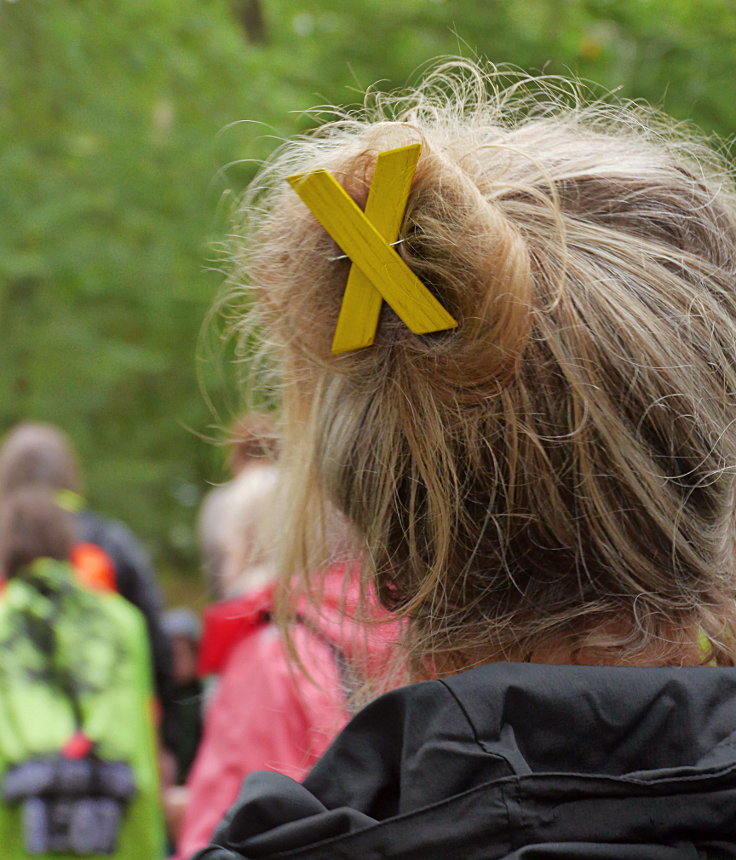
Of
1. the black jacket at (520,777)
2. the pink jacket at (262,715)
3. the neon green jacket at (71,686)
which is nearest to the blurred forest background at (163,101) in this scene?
the neon green jacket at (71,686)

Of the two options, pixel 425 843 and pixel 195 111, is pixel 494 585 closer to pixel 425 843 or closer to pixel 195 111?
pixel 425 843

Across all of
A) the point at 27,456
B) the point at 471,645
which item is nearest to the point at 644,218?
the point at 471,645

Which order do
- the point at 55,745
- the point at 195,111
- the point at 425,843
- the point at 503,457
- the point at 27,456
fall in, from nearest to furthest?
the point at 425,843
the point at 503,457
the point at 55,745
the point at 27,456
the point at 195,111

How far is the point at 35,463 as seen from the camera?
11.0 ft

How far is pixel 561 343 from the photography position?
32.7 inches

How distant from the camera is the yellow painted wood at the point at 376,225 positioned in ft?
2.78

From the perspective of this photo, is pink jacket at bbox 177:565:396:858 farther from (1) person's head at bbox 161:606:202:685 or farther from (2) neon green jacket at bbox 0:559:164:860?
(1) person's head at bbox 161:606:202:685

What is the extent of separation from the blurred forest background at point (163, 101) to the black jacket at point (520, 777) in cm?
347

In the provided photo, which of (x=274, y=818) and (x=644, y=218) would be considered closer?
(x=274, y=818)

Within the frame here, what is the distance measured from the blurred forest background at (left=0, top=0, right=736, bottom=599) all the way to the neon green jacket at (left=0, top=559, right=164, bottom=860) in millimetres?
1458

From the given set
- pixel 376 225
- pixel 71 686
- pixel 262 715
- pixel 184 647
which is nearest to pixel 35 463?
pixel 71 686

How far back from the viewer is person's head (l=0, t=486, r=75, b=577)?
9.86 feet

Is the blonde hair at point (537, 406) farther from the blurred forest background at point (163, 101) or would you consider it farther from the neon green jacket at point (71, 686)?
the blurred forest background at point (163, 101)

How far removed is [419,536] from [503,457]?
110mm
